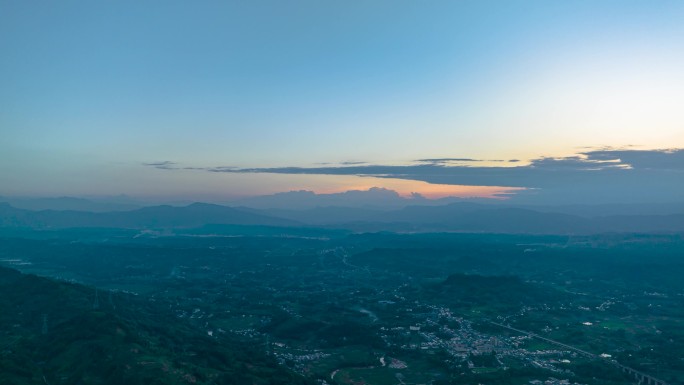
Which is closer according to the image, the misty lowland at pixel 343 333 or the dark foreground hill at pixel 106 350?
the dark foreground hill at pixel 106 350

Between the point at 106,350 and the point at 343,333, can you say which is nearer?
the point at 106,350

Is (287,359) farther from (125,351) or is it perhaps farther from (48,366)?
(48,366)

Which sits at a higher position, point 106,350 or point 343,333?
point 106,350

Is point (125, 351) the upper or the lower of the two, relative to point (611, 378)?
upper

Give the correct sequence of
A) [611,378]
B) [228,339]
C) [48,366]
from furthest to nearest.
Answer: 1. [228,339]
2. [611,378]
3. [48,366]

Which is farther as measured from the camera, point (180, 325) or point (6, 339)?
point (180, 325)

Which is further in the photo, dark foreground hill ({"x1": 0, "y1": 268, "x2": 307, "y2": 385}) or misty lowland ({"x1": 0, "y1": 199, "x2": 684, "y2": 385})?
misty lowland ({"x1": 0, "y1": 199, "x2": 684, "y2": 385})

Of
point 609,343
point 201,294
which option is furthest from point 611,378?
point 201,294

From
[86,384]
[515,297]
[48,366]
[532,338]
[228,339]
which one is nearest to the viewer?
[86,384]
